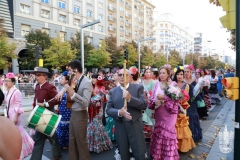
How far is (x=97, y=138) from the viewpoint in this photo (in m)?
4.92

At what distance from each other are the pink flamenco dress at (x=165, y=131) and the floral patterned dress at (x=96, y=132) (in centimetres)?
143

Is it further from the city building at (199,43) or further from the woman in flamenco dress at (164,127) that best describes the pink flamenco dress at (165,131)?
the city building at (199,43)

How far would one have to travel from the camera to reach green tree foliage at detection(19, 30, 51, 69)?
2365cm

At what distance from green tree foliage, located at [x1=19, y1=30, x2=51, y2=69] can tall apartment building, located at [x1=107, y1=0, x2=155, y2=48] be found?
20255 millimetres

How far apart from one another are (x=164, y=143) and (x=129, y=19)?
5039 centimetres

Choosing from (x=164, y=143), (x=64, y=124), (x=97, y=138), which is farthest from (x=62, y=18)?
(x=164, y=143)

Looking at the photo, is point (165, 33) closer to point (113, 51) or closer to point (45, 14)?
point (113, 51)

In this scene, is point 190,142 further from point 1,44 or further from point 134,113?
point 1,44

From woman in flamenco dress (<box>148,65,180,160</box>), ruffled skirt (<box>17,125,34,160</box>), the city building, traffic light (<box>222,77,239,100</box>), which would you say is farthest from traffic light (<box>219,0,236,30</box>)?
the city building

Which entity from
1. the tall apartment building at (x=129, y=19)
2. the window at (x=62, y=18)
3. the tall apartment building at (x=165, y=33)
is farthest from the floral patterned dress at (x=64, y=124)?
the tall apartment building at (x=165, y=33)

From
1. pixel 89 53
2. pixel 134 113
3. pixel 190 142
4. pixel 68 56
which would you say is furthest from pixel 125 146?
pixel 89 53

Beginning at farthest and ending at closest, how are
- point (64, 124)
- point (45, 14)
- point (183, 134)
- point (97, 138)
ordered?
point (45, 14) < point (64, 124) < point (97, 138) < point (183, 134)

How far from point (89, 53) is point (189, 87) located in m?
26.5

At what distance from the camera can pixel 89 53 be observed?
100ft
